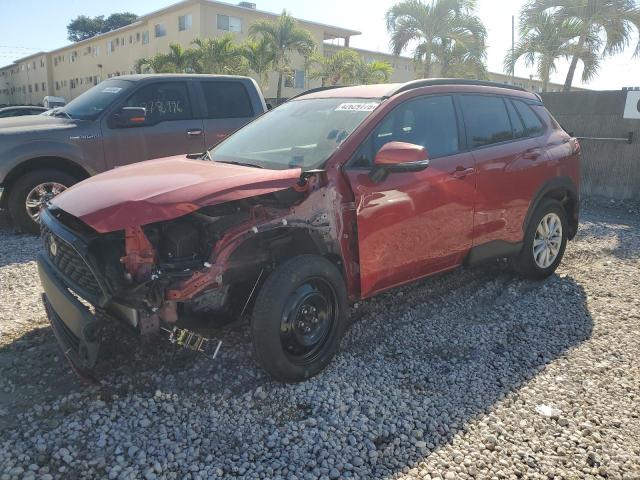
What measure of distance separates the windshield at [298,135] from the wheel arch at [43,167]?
10.4 ft

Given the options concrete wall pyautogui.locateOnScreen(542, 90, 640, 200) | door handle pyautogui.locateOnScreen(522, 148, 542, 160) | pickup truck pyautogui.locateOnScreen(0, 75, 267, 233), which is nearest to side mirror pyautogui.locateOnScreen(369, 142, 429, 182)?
door handle pyautogui.locateOnScreen(522, 148, 542, 160)

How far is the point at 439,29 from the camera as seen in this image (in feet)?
73.2

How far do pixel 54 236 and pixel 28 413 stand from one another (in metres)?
1.06

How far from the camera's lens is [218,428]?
9.59 ft

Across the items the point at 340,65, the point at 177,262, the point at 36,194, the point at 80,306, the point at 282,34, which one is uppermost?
the point at 282,34

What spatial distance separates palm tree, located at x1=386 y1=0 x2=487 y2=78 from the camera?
21984 millimetres

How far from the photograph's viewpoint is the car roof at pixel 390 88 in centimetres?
403

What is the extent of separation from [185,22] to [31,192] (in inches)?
1180

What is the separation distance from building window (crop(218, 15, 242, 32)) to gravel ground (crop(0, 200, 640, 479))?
3135 cm

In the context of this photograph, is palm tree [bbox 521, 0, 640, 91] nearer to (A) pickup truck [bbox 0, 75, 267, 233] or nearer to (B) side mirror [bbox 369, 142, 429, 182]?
(A) pickup truck [bbox 0, 75, 267, 233]

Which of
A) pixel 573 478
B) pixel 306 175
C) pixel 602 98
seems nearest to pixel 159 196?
pixel 306 175

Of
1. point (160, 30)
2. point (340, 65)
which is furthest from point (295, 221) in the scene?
point (160, 30)

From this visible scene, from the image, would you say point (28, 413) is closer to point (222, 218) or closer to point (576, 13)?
point (222, 218)

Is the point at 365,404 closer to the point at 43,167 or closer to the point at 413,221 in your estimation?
the point at 413,221
